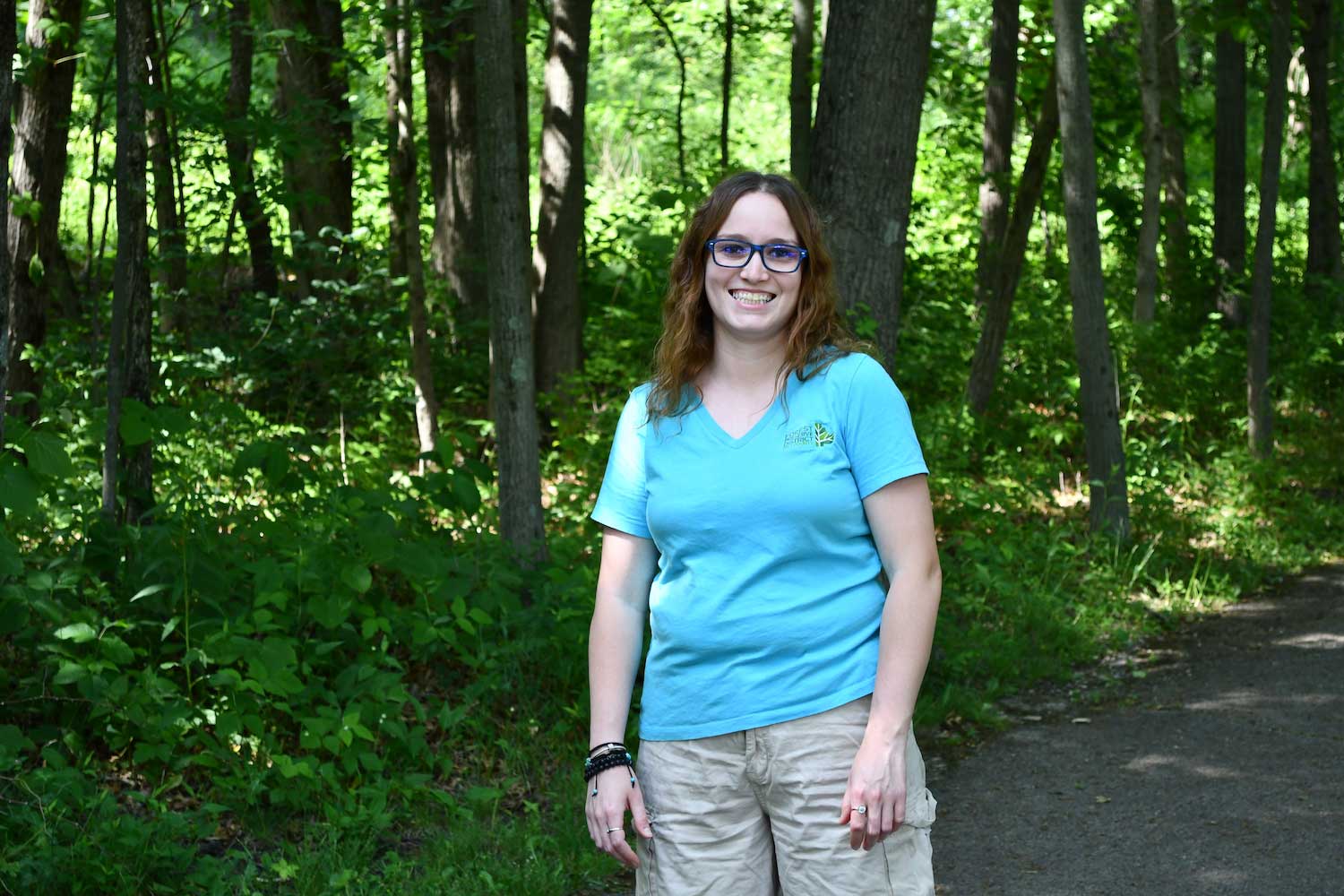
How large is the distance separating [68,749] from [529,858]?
5.72ft

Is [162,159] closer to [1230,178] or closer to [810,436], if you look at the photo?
[810,436]

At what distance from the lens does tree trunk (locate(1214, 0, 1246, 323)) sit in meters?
15.0

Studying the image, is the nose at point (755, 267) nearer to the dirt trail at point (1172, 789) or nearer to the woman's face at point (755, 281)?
the woman's face at point (755, 281)

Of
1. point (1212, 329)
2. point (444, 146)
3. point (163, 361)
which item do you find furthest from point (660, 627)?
point (1212, 329)

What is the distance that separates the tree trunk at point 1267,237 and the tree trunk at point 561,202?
5645 mm

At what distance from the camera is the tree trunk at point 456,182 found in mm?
12445

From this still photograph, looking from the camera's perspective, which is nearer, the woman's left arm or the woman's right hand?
the woman's left arm

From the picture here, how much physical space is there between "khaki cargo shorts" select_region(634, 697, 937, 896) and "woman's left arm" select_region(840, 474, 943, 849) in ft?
0.15

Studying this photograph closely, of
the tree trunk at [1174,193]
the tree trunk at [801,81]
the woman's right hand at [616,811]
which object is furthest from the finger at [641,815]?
the tree trunk at [1174,193]

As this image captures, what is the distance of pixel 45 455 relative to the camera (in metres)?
4.28

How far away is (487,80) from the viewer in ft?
21.3

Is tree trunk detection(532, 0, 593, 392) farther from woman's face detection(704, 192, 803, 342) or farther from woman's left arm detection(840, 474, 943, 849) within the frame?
woman's left arm detection(840, 474, 943, 849)

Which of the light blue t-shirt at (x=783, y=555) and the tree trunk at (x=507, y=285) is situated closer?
the light blue t-shirt at (x=783, y=555)

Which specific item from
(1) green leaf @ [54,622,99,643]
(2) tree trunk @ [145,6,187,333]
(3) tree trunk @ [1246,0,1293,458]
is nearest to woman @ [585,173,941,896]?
(1) green leaf @ [54,622,99,643]
